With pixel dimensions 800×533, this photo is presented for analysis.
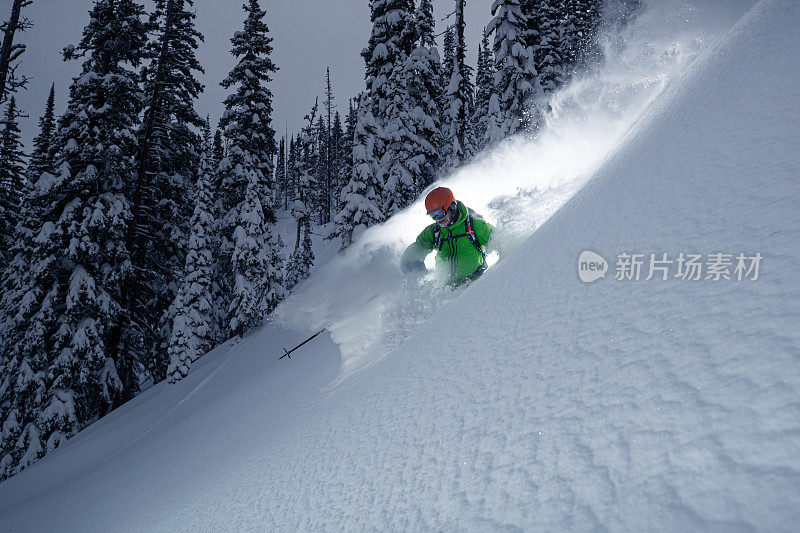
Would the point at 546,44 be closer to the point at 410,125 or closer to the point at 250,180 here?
the point at 410,125

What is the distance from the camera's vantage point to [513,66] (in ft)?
59.3

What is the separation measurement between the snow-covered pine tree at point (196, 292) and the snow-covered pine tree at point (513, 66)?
Answer: 45.0 feet

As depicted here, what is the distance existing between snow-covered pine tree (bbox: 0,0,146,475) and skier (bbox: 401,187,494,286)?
1300 centimetres

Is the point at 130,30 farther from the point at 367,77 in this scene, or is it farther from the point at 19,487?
the point at 19,487

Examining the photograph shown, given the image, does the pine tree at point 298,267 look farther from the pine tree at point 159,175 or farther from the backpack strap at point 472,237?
the backpack strap at point 472,237

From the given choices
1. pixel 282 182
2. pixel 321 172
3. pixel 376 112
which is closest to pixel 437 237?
pixel 376 112

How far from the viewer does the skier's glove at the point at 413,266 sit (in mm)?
6496

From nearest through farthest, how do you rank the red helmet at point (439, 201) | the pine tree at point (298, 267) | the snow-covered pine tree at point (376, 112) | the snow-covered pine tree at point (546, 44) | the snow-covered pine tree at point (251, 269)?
1. the red helmet at point (439, 201)
2. the snow-covered pine tree at point (251, 269)
3. the snow-covered pine tree at point (376, 112)
4. the snow-covered pine tree at point (546, 44)
5. the pine tree at point (298, 267)

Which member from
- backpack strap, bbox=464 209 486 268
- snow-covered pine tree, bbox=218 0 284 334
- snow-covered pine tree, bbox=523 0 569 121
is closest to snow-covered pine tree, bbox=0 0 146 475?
snow-covered pine tree, bbox=218 0 284 334

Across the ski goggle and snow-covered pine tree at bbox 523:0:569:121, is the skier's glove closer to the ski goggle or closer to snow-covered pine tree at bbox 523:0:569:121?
the ski goggle

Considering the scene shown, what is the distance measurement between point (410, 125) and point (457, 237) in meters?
15.8

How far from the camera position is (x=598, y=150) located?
25.6 ft

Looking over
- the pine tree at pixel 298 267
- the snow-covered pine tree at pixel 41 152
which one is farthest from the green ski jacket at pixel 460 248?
the pine tree at pixel 298 267

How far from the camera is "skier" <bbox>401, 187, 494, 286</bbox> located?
5.74 m
